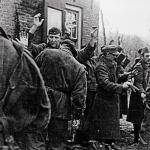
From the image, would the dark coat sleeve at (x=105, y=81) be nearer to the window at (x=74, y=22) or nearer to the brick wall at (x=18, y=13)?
the brick wall at (x=18, y=13)

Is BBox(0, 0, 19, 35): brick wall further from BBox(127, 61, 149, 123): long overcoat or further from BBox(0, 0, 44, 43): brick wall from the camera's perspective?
BBox(127, 61, 149, 123): long overcoat

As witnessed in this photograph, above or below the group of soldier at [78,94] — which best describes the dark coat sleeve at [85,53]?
above

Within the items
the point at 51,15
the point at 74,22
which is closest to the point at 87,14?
the point at 74,22

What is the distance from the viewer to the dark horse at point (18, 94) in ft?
8.18

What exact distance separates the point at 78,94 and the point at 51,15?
5.86 m

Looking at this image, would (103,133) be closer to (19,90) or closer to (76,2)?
(19,90)

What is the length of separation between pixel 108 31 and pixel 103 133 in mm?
27690

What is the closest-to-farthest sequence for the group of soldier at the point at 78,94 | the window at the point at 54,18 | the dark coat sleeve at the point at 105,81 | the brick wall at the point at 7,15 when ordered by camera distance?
the group of soldier at the point at 78,94, the dark coat sleeve at the point at 105,81, the brick wall at the point at 7,15, the window at the point at 54,18

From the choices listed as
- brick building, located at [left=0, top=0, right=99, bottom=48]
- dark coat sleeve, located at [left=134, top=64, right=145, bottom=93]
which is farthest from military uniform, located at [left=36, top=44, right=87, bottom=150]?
dark coat sleeve, located at [left=134, top=64, right=145, bottom=93]

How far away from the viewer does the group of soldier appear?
9.94 feet

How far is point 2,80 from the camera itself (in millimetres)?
2484

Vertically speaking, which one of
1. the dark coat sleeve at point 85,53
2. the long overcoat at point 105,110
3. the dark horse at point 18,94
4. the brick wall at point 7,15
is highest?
the brick wall at point 7,15

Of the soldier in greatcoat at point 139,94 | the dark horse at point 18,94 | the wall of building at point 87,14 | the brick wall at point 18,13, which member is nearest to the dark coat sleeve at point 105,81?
the soldier in greatcoat at point 139,94

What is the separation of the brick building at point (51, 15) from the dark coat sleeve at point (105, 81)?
1.68 metres
